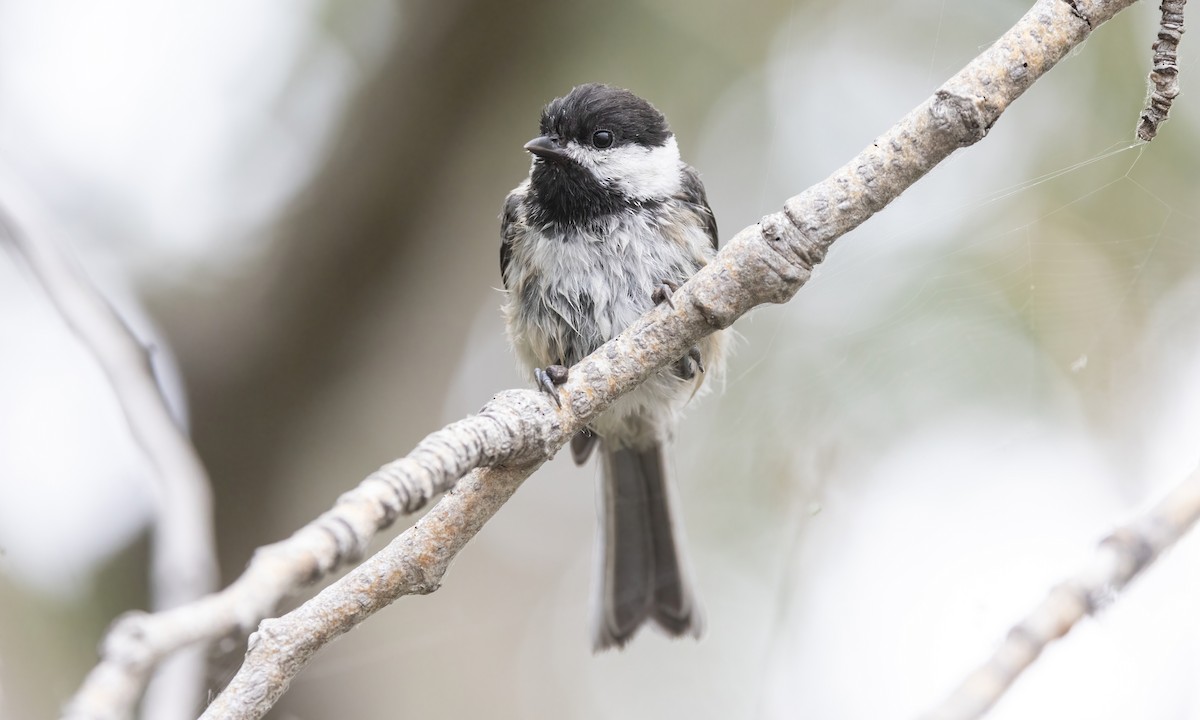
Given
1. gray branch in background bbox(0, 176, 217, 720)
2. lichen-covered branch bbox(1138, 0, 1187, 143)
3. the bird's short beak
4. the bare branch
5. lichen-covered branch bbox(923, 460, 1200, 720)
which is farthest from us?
the bird's short beak

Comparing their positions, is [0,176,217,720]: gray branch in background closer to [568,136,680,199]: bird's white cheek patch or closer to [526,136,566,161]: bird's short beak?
[526,136,566,161]: bird's short beak

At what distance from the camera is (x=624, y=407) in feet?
10.2

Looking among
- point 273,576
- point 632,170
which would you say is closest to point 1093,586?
point 273,576

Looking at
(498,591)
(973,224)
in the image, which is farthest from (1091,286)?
(498,591)

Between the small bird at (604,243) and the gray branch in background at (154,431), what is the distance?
1210 mm

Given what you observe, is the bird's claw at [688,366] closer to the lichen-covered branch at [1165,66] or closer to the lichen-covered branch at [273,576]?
the lichen-covered branch at [1165,66]

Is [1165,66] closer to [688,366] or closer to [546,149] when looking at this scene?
[688,366]

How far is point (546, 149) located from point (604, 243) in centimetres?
34

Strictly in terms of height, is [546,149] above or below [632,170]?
above

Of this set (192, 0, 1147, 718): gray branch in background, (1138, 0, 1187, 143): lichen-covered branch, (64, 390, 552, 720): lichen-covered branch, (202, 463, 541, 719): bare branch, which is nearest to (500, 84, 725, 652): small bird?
(192, 0, 1147, 718): gray branch in background

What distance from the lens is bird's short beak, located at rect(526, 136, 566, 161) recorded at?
9.20 ft

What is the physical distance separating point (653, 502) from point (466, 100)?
5.51ft

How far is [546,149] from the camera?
2805 mm

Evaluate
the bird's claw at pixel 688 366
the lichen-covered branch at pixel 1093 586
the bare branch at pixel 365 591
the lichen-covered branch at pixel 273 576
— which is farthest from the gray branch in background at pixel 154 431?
the bird's claw at pixel 688 366
